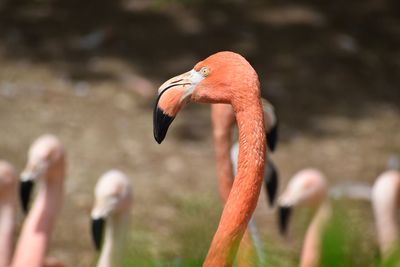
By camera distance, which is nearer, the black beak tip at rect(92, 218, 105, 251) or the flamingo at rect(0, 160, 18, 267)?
the black beak tip at rect(92, 218, 105, 251)

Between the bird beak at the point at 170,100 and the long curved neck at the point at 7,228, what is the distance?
1.79m

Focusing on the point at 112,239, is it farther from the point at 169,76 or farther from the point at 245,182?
the point at 169,76

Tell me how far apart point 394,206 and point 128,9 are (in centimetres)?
404

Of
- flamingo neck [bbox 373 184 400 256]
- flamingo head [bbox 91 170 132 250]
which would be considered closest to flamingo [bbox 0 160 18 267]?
flamingo head [bbox 91 170 132 250]

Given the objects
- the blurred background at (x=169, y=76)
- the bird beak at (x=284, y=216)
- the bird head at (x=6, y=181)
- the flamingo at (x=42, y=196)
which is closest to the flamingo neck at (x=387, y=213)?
the bird beak at (x=284, y=216)

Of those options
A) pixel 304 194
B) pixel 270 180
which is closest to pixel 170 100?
pixel 270 180

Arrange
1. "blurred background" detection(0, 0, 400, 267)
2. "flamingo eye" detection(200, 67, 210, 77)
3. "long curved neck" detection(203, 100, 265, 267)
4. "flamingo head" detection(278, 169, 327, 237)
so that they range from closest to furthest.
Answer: "long curved neck" detection(203, 100, 265, 267) → "flamingo eye" detection(200, 67, 210, 77) → "flamingo head" detection(278, 169, 327, 237) → "blurred background" detection(0, 0, 400, 267)

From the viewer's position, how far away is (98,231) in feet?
10.5

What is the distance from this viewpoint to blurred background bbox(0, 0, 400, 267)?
16.3 feet

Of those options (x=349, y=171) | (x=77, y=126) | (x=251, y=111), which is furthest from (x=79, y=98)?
(x=251, y=111)

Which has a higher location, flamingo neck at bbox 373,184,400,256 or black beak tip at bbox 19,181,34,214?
black beak tip at bbox 19,181,34,214

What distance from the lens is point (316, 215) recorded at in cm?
344

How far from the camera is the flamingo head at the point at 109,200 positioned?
3271 mm

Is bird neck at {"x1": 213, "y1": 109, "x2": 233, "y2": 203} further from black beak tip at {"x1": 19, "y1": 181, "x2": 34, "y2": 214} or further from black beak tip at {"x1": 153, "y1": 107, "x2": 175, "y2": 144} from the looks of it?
black beak tip at {"x1": 153, "y1": 107, "x2": 175, "y2": 144}
